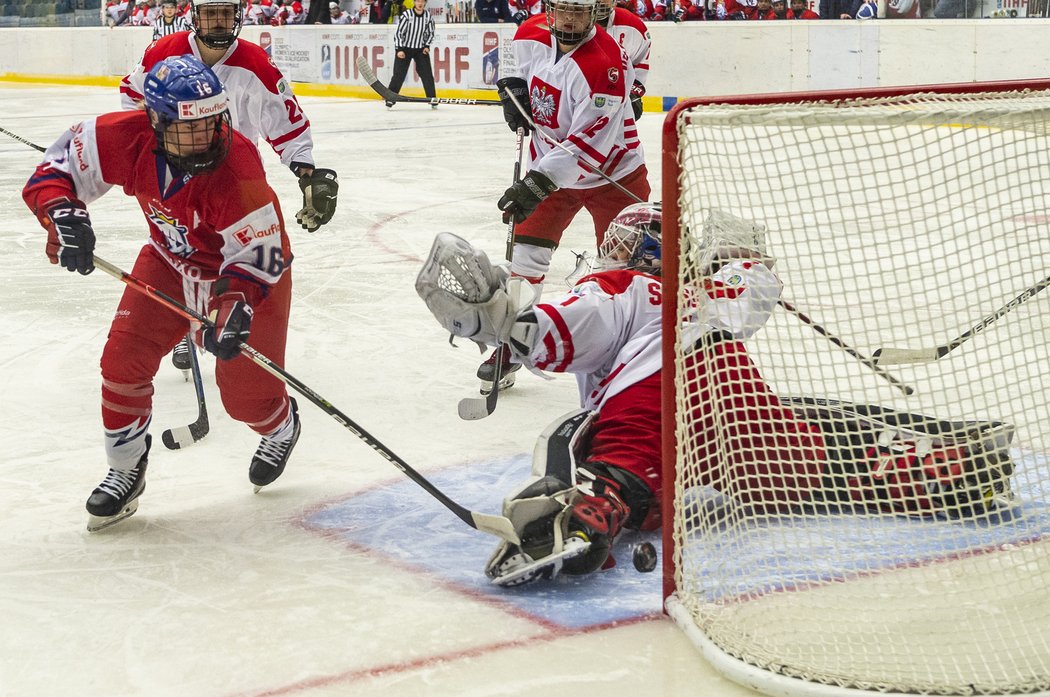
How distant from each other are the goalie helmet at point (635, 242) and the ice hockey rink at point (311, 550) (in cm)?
57

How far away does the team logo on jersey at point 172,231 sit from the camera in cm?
264

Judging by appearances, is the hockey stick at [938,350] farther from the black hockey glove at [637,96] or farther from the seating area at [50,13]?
the seating area at [50,13]

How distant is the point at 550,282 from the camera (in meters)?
5.05

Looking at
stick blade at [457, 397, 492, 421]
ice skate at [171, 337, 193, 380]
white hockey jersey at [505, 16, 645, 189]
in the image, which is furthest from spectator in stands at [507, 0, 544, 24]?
stick blade at [457, 397, 492, 421]

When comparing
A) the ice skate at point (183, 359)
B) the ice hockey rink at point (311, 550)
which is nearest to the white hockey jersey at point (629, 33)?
the ice hockey rink at point (311, 550)

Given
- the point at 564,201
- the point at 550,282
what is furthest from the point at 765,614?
the point at 550,282

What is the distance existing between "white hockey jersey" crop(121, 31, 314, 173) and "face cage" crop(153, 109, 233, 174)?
3.00 feet

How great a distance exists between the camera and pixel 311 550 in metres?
2.49

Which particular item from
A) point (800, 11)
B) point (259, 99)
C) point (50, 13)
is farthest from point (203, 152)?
point (50, 13)

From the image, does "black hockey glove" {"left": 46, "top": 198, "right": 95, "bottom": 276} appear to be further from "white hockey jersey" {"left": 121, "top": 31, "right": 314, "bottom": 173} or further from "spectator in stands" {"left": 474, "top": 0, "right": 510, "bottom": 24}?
"spectator in stands" {"left": 474, "top": 0, "right": 510, "bottom": 24}

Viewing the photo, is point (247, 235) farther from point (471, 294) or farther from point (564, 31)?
point (564, 31)

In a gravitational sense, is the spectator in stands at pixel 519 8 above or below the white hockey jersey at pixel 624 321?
above

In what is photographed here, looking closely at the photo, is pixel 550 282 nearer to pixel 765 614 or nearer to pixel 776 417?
pixel 776 417

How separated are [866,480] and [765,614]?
1.76ft
